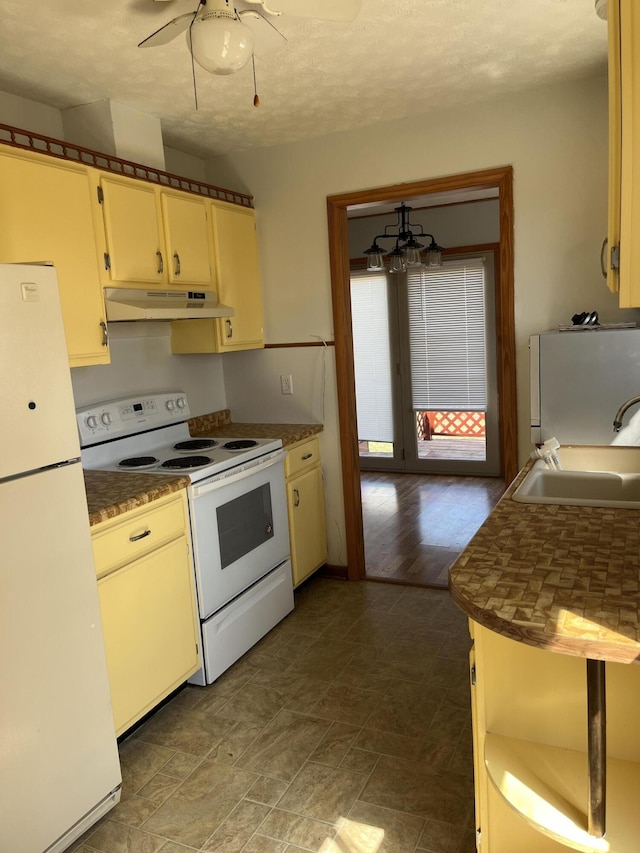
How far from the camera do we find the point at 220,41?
1626 mm

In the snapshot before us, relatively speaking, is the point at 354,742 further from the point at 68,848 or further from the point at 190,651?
the point at 68,848

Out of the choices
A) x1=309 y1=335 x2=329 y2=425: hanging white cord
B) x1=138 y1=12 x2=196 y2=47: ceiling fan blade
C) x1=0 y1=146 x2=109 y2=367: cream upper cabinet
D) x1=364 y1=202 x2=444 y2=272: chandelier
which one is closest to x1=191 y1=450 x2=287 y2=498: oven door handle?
x1=309 y1=335 x2=329 y2=425: hanging white cord

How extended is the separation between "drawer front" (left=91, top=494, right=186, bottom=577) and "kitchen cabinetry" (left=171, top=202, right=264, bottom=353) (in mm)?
1138

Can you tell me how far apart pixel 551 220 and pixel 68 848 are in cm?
308

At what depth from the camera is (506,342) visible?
10.6 feet

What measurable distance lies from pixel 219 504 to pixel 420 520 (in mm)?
2401

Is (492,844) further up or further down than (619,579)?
further down

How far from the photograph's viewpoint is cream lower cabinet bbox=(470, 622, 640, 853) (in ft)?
4.44

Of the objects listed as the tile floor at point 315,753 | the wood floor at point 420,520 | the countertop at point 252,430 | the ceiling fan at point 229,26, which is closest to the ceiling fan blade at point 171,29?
the ceiling fan at point 229,26

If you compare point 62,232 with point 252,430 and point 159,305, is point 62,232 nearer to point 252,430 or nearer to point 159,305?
point 159,305

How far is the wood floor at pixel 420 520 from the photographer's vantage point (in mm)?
3955

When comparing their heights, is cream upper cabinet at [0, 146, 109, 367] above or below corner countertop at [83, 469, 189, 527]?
above

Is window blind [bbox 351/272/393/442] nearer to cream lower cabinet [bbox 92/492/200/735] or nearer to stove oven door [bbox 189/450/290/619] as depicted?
stove oven door [bbox 189/450/290/619]

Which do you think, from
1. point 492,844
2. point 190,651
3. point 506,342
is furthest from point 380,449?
point 492,844
